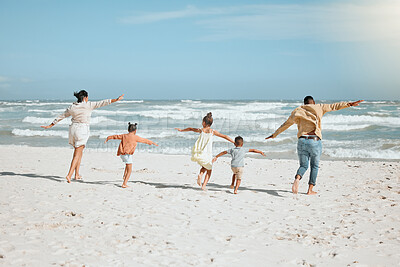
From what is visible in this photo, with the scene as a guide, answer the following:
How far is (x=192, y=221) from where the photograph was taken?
489cm

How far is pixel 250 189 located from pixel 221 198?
40.2 inches

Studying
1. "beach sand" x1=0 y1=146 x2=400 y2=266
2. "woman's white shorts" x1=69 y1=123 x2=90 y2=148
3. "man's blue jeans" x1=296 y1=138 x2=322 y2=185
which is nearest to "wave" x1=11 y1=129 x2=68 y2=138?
"beach sand" x1=0 y1=146 x2=400 y2=266

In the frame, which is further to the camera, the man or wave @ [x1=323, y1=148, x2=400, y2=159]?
wave @ [x1=323, y1=148, x2=400, y2=159]

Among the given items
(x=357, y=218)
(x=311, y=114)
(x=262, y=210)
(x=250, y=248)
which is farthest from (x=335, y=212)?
(x=250, y=248)

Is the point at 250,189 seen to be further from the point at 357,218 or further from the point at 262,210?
the point at 357,218

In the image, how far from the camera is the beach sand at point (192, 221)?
3.73 metres

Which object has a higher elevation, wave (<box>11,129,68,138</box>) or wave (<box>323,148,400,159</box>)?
wave (<box>323,148,400,159</box>)

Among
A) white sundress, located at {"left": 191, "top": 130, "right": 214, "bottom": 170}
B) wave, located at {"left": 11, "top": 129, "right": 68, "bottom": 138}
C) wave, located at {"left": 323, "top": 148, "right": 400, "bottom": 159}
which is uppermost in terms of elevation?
white sundress, located at {"left": 191, "top": 130, "right": 214, "bottom": 170}

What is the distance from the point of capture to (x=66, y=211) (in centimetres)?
512

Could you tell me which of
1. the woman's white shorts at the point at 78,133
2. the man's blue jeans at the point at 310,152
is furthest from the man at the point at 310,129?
the woman's white shorts at the point at 78,133

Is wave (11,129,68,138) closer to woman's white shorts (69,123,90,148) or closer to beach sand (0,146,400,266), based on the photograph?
beach sand (0,146,400,266)

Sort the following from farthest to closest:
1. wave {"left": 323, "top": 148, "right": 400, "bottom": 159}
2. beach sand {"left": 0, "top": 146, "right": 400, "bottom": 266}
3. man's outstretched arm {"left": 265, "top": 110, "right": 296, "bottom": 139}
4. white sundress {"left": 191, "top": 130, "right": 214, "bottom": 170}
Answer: wave {"left": 323, "top": 148, "right": 400, "bottom": 159} < white sundress {"left": 191, "top": 130, "right": 214, "bottom": 170} < man's outstretched arm {"left": 265, "top": 110, "right": 296, "bottom": 139} < beach sand {"left": 0, "top": 146, "right": 400, "bottom": 266}

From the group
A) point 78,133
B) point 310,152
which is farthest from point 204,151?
point 78,133

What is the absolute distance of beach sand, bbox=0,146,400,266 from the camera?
373 centimetres
